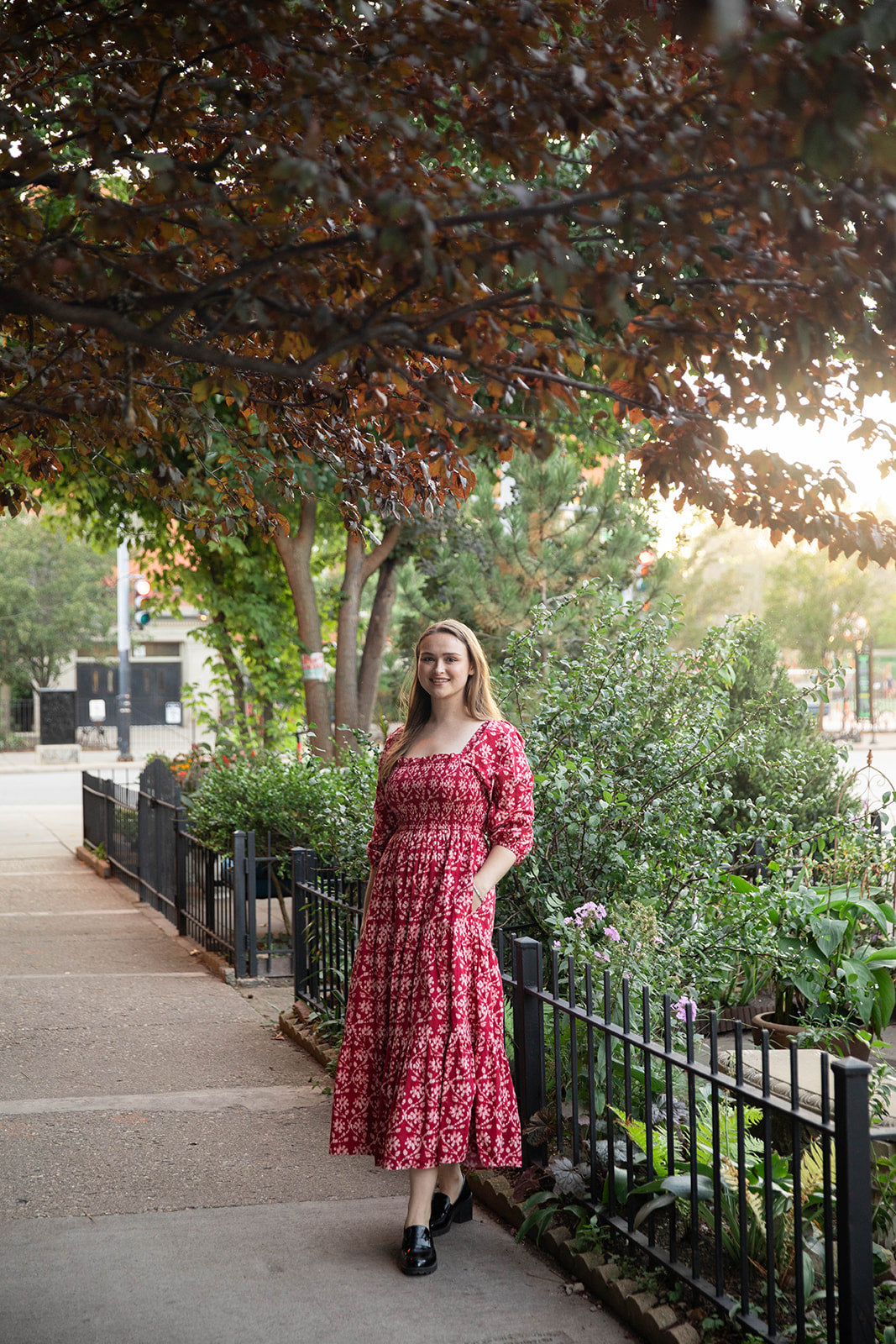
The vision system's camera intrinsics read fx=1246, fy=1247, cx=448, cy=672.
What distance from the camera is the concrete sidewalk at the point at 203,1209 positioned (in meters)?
3.32

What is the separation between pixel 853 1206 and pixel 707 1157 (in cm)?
93

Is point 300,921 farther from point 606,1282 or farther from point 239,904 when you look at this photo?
point 606,1282

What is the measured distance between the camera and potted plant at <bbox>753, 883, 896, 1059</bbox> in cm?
523

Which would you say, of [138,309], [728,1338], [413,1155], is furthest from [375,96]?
[728,1338]

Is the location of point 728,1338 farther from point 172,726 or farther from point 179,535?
point 172,726

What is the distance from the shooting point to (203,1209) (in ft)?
13.5

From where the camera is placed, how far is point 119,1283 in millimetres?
3529

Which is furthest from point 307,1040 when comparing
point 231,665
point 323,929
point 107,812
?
point 231,665

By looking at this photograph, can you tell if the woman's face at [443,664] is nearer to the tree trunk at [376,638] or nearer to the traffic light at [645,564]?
the tree trunk at [376,638]

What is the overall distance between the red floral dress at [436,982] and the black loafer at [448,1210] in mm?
288

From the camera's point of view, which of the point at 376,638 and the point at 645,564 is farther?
the point at 645,564

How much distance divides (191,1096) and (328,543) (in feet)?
34.4

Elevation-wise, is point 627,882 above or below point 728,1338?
above

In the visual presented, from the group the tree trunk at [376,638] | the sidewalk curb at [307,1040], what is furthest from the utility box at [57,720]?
the sidewalk curb at [307,1040]
